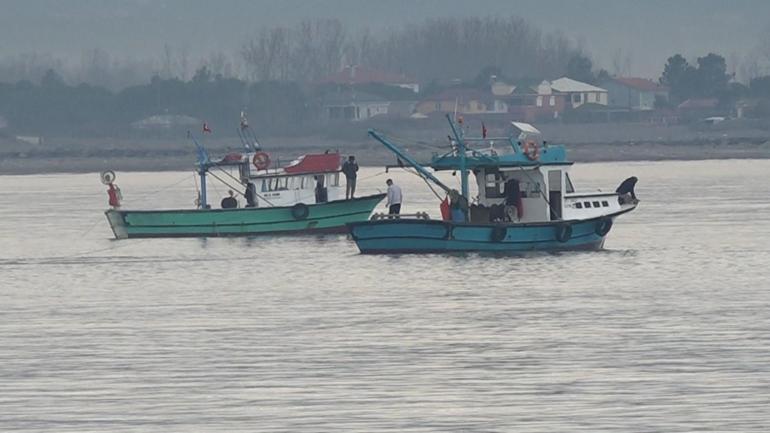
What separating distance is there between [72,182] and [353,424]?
111317 millimetres

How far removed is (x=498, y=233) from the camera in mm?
49594

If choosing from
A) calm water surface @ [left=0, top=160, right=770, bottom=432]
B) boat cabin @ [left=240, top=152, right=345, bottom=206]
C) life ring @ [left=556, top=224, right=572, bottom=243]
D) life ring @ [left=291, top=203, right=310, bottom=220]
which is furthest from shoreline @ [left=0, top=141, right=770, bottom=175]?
life ring @ [left=556, top=224, right=572, bottom=243]

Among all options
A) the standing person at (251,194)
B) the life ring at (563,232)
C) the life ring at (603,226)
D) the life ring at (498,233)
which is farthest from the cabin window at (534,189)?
the standing person at (251,194)

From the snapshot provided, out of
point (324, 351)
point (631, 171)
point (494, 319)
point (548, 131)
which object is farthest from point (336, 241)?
point (548, 131)

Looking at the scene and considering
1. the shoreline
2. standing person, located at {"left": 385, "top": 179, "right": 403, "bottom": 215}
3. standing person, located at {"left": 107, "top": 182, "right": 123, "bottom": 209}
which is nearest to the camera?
standing person, located at {"left": 385, "top": 179, "right": 403, "bottom": 215}

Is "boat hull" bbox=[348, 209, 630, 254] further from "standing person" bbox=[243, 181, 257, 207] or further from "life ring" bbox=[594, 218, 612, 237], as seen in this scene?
"standing person" bbox=[243, 181, 257, 207]

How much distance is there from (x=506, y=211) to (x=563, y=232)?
1548 millimetres

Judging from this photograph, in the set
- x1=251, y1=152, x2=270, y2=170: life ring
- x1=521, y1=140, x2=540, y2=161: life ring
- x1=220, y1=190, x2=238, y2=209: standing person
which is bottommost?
x1=220, y1=190, x2=238, y2=209: standing person

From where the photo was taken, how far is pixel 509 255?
51531 millimetres

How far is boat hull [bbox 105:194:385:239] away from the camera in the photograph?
59.9 m

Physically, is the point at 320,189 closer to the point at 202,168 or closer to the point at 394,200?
the point at 202,168

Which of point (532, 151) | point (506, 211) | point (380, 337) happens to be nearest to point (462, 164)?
point (506, 211)

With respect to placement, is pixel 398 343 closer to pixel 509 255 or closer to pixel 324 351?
pixel 324 351

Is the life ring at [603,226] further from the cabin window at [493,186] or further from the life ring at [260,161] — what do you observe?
the life ring at [260,161]
